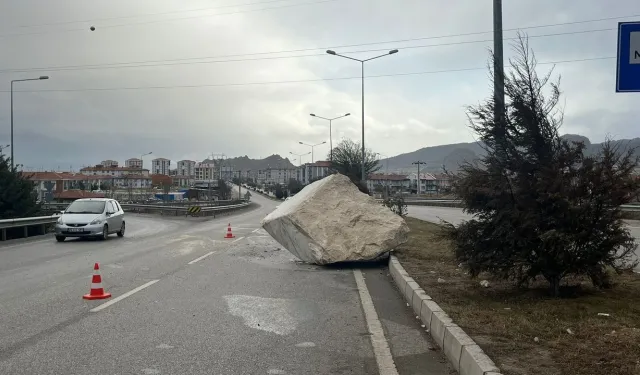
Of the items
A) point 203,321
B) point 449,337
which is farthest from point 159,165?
point 449,337

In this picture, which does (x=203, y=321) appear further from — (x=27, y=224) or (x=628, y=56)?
(x=27, y=224)

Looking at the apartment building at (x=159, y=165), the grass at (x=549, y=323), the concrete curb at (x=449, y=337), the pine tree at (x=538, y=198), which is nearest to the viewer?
the concrete curb at (x=449, y=337)

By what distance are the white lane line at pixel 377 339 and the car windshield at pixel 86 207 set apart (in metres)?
14.5

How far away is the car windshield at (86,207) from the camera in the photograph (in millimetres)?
20967

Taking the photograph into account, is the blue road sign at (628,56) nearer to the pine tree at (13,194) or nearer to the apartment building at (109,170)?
the pine tree at (13,194)

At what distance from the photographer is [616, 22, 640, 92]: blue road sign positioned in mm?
5668

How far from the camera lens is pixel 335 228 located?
12828 millimetres

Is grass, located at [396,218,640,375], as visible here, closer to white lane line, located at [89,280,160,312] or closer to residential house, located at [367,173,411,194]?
white lane line, located at [89,280,160,312]

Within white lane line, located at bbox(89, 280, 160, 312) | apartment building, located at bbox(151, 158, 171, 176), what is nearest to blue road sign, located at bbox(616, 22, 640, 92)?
white lane line, located at bbox(89, 280, 160, 312)

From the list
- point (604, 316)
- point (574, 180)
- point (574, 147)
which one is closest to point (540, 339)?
point (604, 316)

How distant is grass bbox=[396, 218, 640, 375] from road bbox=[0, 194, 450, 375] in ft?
2.05

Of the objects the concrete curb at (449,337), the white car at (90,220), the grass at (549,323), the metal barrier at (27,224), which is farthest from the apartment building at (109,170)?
the grass at (549,323)

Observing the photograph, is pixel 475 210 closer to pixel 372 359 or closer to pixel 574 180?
pixel 574 180

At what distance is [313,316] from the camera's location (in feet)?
25.1
